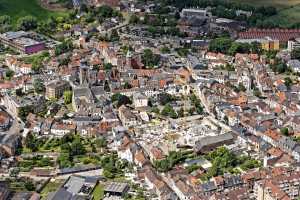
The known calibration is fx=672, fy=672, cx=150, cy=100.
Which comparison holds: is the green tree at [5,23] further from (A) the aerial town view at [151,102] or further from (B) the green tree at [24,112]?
(B) the green tree at [24,112]

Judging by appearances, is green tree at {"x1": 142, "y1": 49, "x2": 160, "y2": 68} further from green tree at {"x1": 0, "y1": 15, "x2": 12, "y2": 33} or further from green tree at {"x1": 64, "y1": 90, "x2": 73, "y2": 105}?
green tree at {"x1": 0, "y1": 15, "x2": 12, "y2": 33}

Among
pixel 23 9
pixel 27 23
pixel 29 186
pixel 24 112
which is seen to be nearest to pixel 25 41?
pixel 27 23

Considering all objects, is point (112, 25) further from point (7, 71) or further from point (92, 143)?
point (92, 143)

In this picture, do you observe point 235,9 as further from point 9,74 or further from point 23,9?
point 9,74

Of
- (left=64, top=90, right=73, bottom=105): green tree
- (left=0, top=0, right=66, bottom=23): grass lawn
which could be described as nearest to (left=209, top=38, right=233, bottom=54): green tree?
Result: (left=64, top=90, right=73, bottom=105): green tree

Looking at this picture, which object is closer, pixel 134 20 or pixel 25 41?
pixel 25 41

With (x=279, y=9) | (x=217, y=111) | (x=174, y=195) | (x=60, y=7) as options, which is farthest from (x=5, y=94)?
→ (x=279, y=9)
